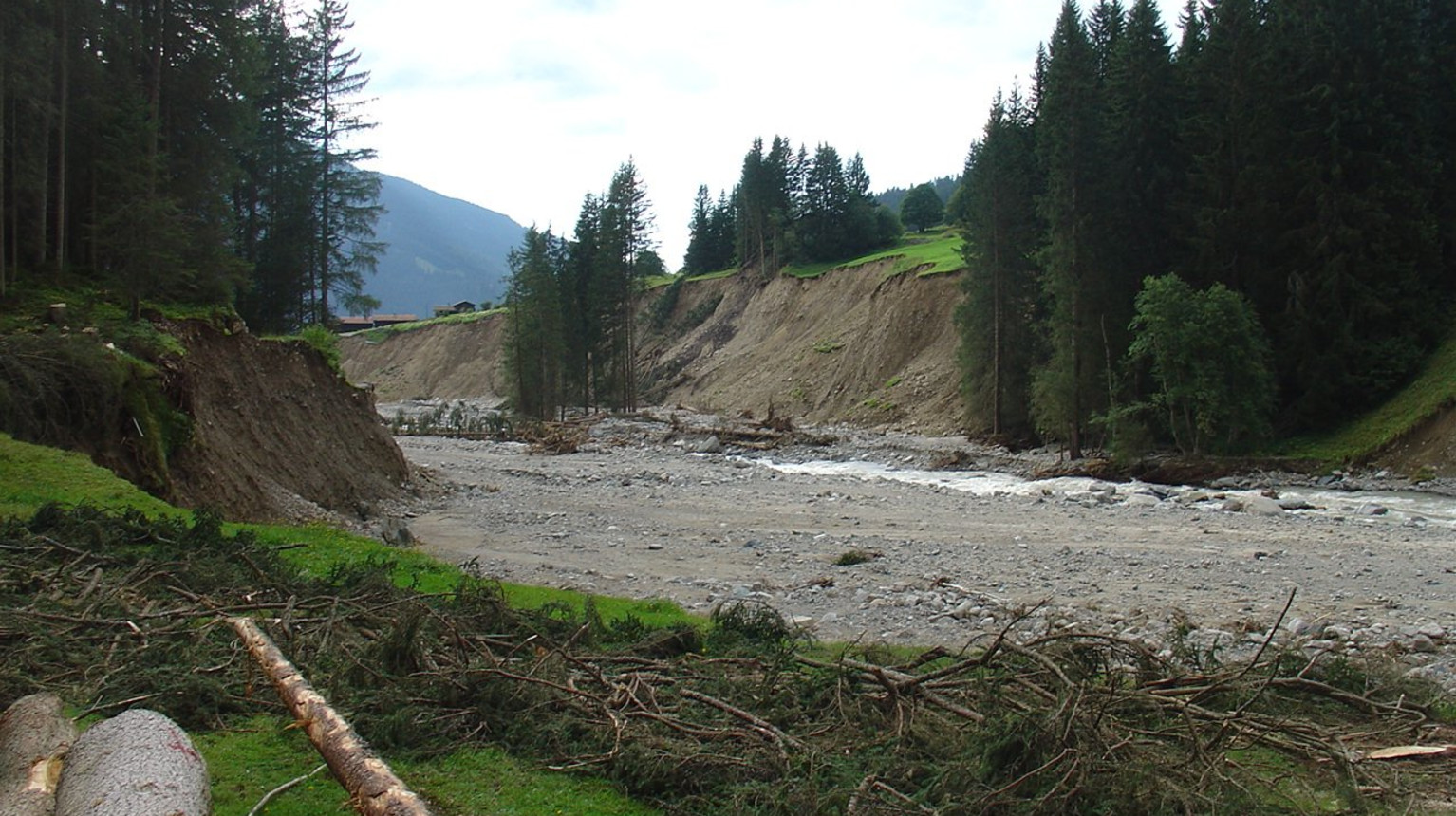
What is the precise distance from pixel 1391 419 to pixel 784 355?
141 feet

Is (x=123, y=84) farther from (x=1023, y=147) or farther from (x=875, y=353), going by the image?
(x=875, y=353)

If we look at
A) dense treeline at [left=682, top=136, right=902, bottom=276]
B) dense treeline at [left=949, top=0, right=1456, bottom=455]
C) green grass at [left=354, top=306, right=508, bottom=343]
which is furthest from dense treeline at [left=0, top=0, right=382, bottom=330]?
green grass at [left=354, top=306, right=508, bottom=343]

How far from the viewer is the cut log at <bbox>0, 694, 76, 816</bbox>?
5219mm

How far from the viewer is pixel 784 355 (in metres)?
68.8

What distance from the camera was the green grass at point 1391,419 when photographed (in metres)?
28.7

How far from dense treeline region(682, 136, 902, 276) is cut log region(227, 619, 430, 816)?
79405 millimetres

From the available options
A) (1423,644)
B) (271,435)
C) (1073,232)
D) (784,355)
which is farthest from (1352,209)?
(784,355)

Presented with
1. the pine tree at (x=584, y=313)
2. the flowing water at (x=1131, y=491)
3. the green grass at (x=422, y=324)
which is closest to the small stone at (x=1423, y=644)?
the flowing water at (x=1131, y=491)

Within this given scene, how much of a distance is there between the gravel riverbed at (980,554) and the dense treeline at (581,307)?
105 feet

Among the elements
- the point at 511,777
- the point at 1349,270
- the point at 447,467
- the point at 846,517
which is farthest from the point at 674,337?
the point at 511,777

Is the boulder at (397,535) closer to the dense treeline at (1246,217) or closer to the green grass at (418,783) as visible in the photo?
the green grass at (418,783)

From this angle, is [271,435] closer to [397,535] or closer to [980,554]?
[397,535]

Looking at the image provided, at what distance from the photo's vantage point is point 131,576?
9594 millimetres

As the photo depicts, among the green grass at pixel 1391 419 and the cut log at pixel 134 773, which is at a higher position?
the green grass at pixel 1391 419
